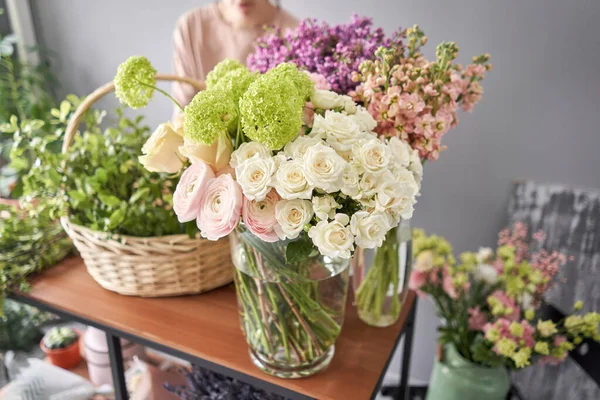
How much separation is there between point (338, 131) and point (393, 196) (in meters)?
0.10

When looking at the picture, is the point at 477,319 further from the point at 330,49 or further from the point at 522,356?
the point at 330,49

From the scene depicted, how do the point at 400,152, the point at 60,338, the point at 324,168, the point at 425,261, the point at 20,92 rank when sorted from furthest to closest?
the point at 20,92 < the point at 60,338 < the point at 425,261 < the point at 400,152 < the point at 324,168

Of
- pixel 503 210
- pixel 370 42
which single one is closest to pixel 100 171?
pixel 370 42

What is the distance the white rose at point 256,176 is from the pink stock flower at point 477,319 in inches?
36.4

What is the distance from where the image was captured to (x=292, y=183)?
54cm

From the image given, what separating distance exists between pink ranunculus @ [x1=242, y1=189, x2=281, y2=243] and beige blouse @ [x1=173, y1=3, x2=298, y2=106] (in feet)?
2.96

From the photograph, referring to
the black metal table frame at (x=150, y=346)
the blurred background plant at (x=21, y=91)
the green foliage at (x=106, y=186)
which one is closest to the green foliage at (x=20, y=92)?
the blurred background plant at (x=21, y=91)

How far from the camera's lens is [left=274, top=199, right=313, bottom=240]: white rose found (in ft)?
1.83

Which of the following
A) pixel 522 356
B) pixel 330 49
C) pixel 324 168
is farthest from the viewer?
pixel 522 356

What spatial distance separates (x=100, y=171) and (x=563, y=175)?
1.23 meters

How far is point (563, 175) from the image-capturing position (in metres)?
1.38

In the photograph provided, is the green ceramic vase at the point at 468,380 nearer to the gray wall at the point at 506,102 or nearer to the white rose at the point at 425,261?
the white rose at the point at 425,261

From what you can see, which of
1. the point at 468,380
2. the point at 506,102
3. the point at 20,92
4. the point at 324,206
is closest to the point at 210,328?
the point at 324,206

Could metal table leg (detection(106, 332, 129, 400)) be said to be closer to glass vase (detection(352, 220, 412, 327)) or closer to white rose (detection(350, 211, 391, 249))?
glass vase (detection(352, 220, 412, 327))
